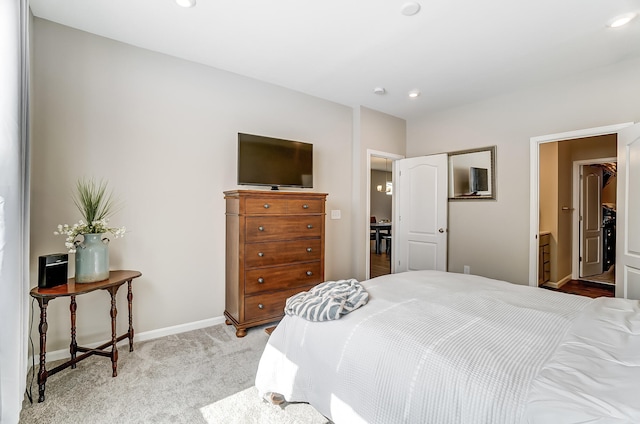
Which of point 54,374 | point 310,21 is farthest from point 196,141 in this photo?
point 54,374

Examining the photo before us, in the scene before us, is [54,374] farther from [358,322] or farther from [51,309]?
[358,322]

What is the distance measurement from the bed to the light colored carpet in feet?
0.82

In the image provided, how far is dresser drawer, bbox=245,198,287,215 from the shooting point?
2.78 metres

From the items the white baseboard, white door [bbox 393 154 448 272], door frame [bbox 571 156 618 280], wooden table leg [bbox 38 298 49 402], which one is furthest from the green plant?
door frame [bbox 571 156 618 280]

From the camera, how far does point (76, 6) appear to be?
7.08 feet

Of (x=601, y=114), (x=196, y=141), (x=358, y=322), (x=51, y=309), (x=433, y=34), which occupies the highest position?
(x=433, y=34)

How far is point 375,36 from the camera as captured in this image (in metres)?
2.51

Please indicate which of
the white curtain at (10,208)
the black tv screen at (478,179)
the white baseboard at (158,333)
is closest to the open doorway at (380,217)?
the black tv screen at (478,179)

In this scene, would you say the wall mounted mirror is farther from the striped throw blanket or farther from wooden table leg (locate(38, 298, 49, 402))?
wooden table leg (locate(38, 298, 49, 402))

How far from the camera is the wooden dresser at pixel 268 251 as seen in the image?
277cm

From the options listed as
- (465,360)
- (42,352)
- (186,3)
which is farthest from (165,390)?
(186,3)

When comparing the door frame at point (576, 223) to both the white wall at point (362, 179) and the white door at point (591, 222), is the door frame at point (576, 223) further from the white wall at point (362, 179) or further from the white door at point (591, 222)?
the white wall at point (362, 179)

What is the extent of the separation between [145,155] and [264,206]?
1172 millimetres

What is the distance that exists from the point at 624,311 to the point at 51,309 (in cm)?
386
